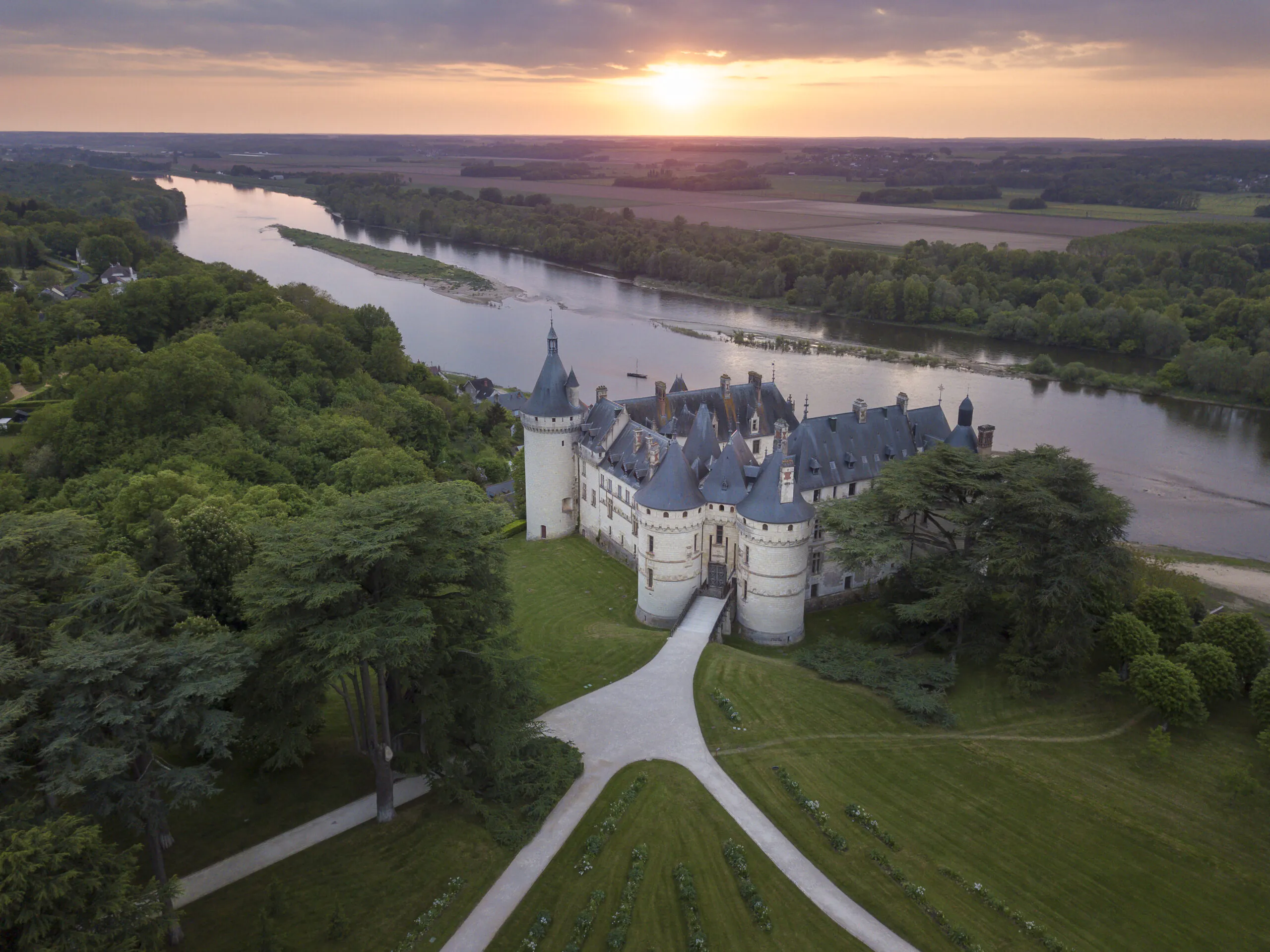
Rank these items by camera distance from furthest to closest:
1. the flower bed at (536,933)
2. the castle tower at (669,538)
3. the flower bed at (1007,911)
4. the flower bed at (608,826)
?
the castle tower at (669,538) → the flower bed at (608,826) → the flower bed at (1007,911) → the flower bed at (536,933)

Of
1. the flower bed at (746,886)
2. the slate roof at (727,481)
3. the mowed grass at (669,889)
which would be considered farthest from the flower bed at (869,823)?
the slate roof at (727,481)

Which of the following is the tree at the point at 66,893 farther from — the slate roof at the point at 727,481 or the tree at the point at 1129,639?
the tree at the point at 1129,639

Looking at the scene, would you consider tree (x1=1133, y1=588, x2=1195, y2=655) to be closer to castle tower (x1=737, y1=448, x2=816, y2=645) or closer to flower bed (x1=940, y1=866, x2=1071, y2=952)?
castle tower (x1=737, y1=448, x2=816, y2=645)

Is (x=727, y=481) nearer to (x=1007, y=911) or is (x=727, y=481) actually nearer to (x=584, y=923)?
(x=1007, y=911)

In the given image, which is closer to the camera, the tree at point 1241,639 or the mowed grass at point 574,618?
the tree at point 1241,639

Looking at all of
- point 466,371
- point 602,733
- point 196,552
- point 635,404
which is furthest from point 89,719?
point 466,371

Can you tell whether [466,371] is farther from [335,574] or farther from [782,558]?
[335,574]

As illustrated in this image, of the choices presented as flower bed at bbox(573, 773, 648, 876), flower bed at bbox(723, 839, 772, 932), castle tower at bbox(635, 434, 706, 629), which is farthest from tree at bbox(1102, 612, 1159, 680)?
flower bed at bbox(573, 773, 648, 876)

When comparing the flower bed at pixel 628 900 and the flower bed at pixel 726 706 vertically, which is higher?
the flower bed at pixel 726 706
